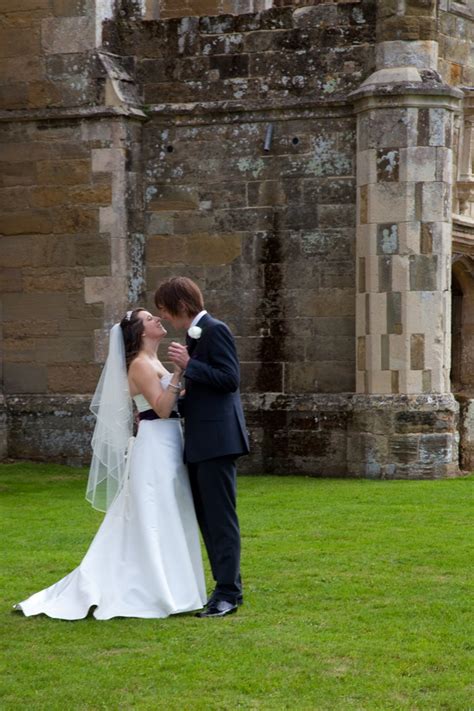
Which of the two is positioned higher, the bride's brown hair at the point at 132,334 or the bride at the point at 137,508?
the bride's brown hair at the point at 132,334

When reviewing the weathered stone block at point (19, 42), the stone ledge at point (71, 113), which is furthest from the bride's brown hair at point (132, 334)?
the weathered stone block at point (19, 42)

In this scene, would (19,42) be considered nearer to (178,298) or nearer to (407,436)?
(407,436)

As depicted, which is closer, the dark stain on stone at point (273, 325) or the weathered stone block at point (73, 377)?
the dark stain on stone at point (273, 325)

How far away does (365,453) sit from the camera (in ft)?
44.2

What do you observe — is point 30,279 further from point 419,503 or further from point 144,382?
point 144,382

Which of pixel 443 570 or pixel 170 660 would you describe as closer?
pixel 170 660

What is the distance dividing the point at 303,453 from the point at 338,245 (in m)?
2.11

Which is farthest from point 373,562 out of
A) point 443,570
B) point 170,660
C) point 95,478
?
point 170,660

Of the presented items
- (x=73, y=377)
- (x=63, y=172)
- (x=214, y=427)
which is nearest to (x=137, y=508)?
(x=214, y=427)

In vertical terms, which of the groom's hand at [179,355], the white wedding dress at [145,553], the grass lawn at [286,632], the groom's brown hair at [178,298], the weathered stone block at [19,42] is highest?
the weathered stone block at [19,42]

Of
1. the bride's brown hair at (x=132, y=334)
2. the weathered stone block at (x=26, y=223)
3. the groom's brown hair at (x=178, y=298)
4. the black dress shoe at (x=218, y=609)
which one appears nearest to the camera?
the black dress shoe at (x=218, y=609)

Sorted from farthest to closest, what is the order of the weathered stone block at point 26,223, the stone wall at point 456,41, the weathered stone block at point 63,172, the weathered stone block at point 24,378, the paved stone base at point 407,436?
the stone wall at point 456,41, the weathered stone block at point 24,378, the weathered stone block at point 26,223, the weathered stone block at point 63,172, the paved stone base at point 407,436

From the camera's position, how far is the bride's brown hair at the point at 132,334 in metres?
7.74

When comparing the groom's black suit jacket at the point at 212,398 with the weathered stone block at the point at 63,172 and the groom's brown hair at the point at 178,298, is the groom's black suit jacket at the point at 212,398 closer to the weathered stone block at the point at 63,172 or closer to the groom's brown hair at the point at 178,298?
the groom's brown hair at the point at 178,298
